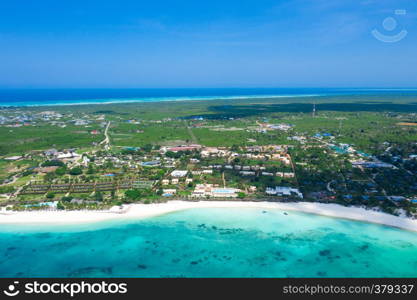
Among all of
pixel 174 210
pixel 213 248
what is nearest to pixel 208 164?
pixel 174 210

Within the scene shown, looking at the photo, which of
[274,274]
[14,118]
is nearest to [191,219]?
[274,274]

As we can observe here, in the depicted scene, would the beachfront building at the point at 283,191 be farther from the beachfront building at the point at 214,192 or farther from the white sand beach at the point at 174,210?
the beachfront building at the point at 214,192

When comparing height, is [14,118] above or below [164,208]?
above

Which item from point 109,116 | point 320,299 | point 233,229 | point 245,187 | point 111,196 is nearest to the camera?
point 320,299

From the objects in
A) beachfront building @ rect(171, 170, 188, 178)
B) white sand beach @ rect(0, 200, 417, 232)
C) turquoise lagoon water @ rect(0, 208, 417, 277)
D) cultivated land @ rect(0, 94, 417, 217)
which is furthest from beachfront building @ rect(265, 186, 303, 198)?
beachfront building @ rect(171, 170, 188, 178)

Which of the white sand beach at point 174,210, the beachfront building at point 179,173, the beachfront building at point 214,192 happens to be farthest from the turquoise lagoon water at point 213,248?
the beachfront building at point 179,173

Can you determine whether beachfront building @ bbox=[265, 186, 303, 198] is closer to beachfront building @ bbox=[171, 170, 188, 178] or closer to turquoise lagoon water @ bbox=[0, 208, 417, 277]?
turquoise lagoon water @ bbox=[0, 208, 417, 277]

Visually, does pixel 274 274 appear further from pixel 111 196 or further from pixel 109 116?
pixel 109 116
